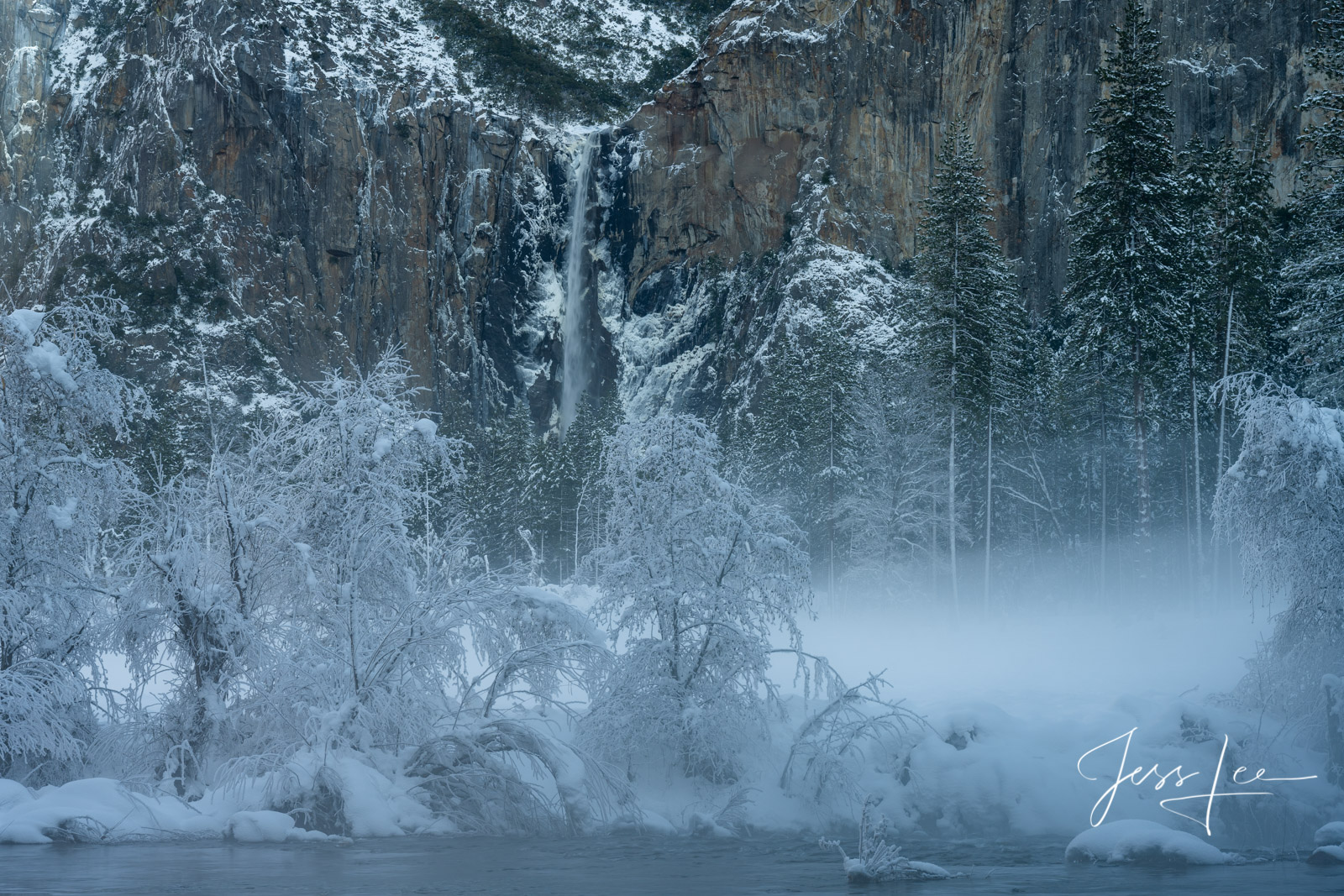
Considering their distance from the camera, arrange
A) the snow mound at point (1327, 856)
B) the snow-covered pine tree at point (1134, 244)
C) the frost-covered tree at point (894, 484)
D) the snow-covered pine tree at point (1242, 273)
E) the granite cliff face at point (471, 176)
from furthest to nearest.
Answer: the granite cliff face at point (471, 176) < the frost-covered tree at point (894, 484) < the snow-covered pine tree at point (1242, 273) < the snow-covered pine tree at point (1134, 244) < the snow mound at point (1327, 856)

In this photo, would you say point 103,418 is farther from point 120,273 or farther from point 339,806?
point 120,273

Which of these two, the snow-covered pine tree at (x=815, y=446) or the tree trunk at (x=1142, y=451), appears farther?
the snow-covered pine tree at (x=815, y=446)

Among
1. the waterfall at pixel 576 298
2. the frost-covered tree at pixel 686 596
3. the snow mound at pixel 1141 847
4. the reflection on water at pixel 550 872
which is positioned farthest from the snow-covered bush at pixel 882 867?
the waterfall at pixel 576 298

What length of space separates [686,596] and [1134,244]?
16.7 m

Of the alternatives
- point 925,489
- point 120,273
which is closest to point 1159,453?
point 925,489

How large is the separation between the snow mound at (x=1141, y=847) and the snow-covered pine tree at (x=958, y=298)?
17.9 meters

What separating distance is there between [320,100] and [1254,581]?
317 feet

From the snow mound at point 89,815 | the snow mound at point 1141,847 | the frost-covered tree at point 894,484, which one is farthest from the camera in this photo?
the frost-covered tree at point 894,484

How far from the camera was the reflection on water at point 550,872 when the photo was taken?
1068 cm

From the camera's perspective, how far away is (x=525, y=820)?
14016 mm

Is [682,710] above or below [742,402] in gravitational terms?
below

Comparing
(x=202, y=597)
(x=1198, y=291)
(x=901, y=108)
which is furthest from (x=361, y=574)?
(x=901, y=108)
